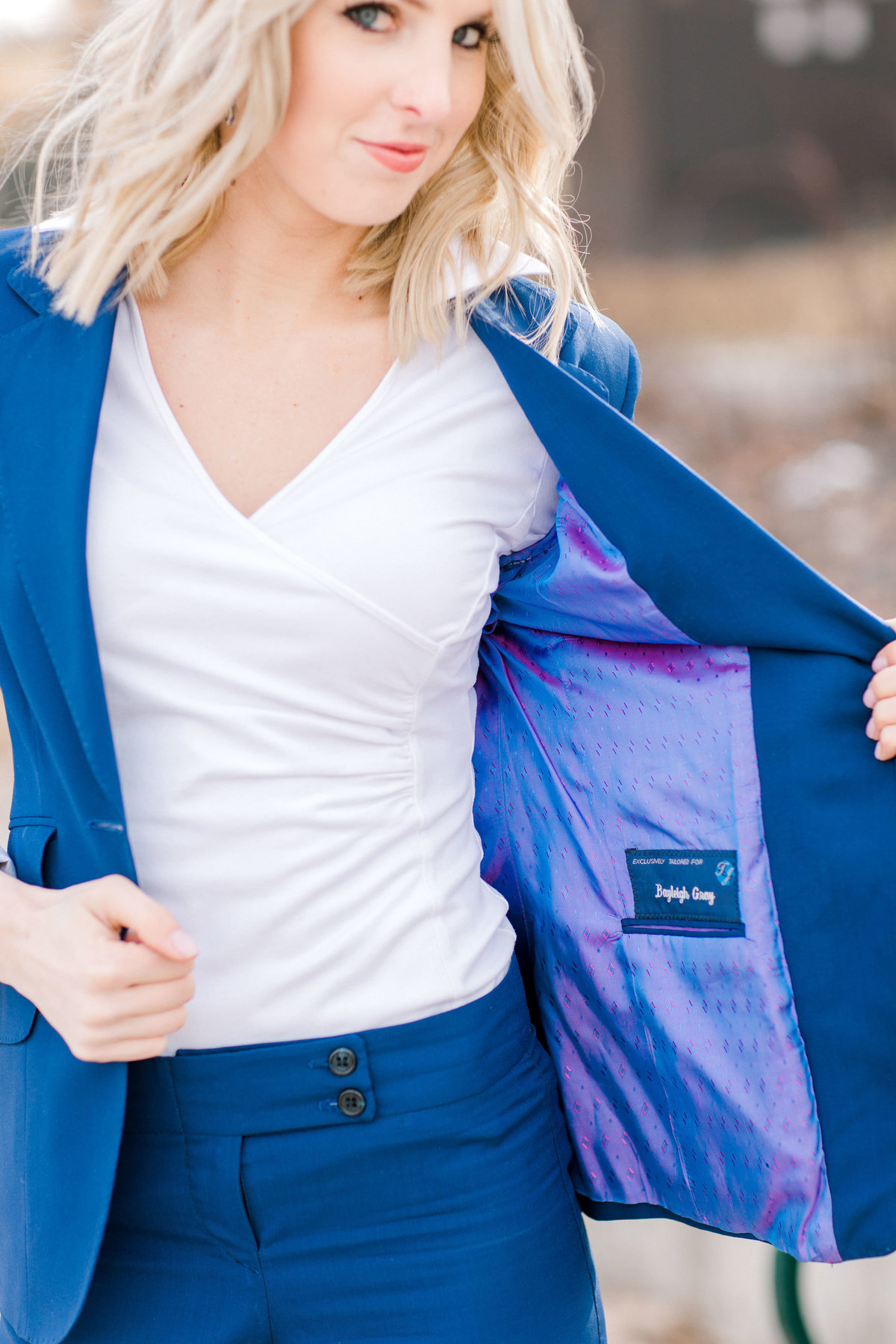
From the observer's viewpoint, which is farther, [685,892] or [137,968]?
[685,892]

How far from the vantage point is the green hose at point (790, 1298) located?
186cm

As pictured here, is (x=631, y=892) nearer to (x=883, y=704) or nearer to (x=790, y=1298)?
(x=883, y=704)

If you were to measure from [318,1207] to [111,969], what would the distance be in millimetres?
324

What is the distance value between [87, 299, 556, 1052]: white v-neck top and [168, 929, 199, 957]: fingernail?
143 mm

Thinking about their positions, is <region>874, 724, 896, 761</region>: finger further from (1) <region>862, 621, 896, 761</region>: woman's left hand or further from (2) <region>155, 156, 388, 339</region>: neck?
(2) <region>155, 156, 388, 339</region>: neck

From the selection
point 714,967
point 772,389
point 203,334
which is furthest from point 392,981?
point 772,389

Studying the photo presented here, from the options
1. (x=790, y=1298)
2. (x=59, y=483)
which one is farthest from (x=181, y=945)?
(x=790, y=1298)

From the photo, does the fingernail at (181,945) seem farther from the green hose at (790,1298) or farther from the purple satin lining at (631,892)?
the green hose at (790,1298)

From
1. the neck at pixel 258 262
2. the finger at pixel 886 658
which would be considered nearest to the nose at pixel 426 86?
the neck at pixel 258 262

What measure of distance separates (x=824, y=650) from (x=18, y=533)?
2.46 ft

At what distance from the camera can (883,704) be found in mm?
1265

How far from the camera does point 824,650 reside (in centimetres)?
129

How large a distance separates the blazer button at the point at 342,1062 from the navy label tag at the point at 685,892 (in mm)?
354

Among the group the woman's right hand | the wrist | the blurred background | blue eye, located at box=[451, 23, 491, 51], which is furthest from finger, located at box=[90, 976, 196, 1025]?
the blurred background
